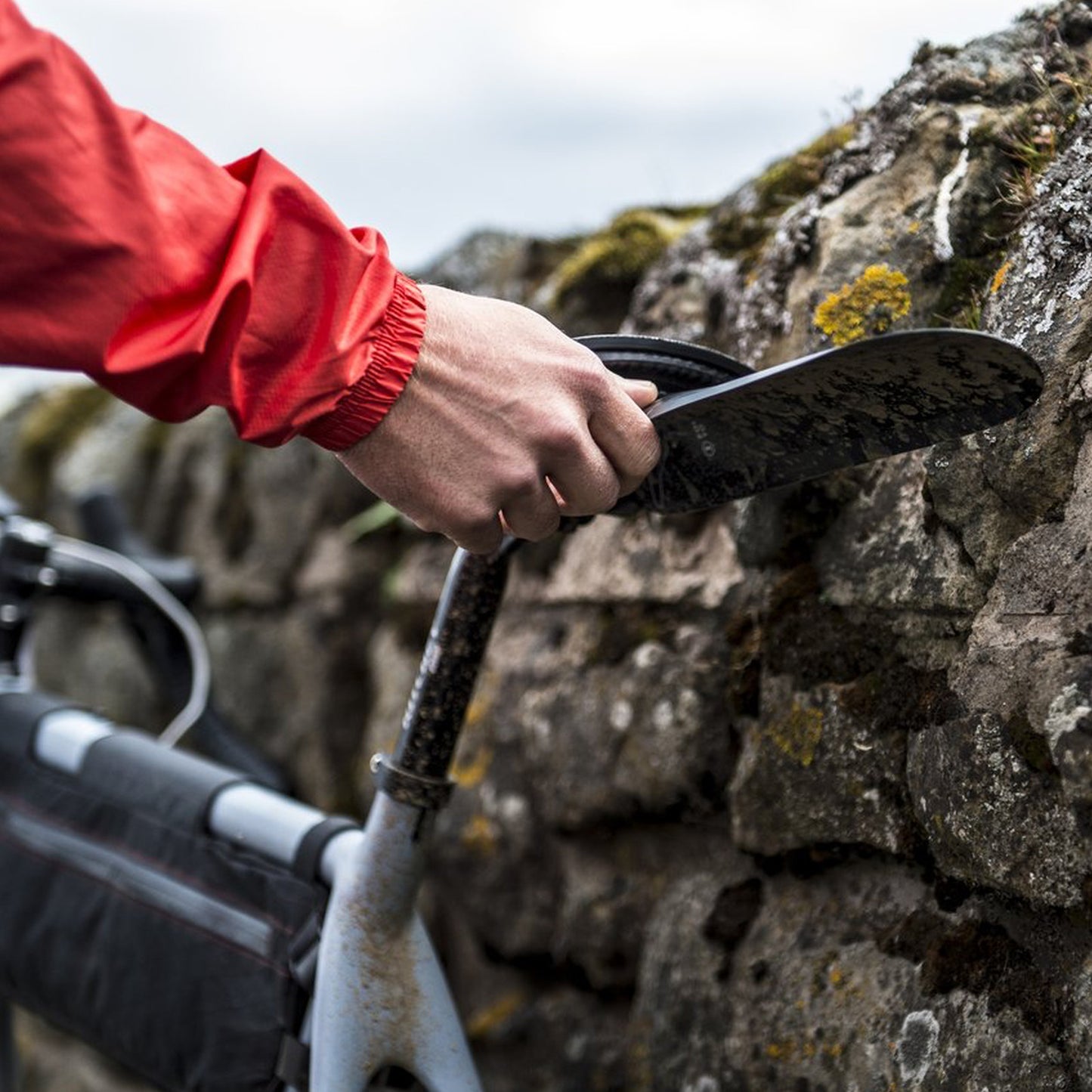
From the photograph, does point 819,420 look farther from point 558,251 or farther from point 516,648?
point 558,251

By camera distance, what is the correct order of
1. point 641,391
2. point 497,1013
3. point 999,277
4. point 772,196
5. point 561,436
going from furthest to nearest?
1. point 497,1013
2. point 772,196
3. point 999,277
4. point 641,391
5. point 561,436

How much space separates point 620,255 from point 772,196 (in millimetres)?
480

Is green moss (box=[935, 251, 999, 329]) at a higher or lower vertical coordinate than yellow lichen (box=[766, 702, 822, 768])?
higher

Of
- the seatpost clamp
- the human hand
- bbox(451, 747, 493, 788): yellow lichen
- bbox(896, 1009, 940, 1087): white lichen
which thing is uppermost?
the human hand

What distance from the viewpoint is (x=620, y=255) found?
2.59 metres

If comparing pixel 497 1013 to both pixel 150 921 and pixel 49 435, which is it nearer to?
pixel 150 921

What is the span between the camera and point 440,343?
1.30m

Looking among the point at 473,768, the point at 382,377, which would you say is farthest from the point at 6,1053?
the point at 382,377

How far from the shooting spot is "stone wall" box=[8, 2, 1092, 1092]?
1362mm

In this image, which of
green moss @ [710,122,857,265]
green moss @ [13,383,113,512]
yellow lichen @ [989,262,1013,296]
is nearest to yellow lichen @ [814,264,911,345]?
yellow lichen @ [989,262,1013,296]

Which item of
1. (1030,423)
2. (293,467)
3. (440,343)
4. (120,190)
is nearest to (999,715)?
(1030,423)

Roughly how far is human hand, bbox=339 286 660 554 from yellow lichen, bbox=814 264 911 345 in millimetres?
513

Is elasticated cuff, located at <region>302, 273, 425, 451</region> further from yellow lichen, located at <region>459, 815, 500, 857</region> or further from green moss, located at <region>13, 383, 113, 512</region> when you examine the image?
green moss, located at <region>13, 383, 113, 512</region>

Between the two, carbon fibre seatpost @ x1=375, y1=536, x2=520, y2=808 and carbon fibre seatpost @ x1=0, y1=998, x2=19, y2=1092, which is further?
carbon fibre seatpost @ x1=0, y1=998, x2=19, y2=1092
